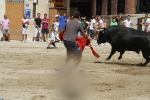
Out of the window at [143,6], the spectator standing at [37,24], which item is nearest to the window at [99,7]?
the window at [143,6]

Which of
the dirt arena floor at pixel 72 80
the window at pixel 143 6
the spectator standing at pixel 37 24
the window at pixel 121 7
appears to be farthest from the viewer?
the window at pixel 121 7

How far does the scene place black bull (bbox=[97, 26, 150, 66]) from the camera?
14.9 metres

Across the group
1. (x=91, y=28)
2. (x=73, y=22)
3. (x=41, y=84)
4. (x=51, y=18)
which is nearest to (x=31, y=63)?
(x=73, y=22)

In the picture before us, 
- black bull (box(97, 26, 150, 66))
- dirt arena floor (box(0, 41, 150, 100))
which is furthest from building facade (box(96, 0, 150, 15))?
black bull (box(97, 26, 150, 66))

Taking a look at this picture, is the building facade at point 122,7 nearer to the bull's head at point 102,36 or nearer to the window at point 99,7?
the window at point 99,7

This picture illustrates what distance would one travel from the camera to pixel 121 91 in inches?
386

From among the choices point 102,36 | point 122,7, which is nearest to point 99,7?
point 122,7

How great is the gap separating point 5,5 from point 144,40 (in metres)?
17.2

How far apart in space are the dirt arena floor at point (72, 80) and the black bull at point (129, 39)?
0.56m

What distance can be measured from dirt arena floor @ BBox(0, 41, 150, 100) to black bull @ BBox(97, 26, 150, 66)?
1.82 feet

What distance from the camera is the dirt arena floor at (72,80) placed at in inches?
355

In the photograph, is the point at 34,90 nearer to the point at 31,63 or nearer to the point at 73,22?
the point at 73,22

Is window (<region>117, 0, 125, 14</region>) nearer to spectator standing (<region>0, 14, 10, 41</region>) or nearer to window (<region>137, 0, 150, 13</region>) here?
window (<region>137, 0, 150, 13</region>)

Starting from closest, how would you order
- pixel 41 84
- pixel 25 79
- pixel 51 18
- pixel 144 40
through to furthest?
pixel 41 84, pixel 25 79, pixel 144 40, pixel 51 18
